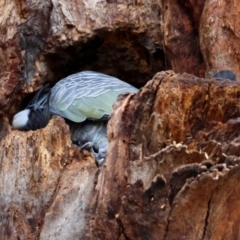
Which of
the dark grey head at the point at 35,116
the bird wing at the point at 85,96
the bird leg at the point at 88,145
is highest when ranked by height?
the bird wing at the point at 85,96

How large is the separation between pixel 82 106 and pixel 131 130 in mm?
533

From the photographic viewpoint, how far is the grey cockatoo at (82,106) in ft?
A: 5.37

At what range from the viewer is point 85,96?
1.71m

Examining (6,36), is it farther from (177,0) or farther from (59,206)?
(59,206)

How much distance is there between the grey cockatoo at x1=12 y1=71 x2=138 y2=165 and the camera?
164cm

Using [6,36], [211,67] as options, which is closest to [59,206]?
[211,67]

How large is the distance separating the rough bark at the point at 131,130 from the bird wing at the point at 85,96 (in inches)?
6.6

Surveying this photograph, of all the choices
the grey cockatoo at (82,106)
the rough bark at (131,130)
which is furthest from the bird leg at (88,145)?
the rough bark at (131,130)

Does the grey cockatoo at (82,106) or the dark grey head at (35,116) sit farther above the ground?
the grey cockatoo at (82,106)

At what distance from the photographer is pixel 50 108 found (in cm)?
177

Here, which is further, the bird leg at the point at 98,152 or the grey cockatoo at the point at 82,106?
the grey cockatoo at the point at 82,106

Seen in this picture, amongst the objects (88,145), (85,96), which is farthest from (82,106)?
(88,145)

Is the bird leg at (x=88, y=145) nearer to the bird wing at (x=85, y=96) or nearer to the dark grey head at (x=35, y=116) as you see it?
the bird wing at (x=85, y=96)

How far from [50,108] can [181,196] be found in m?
0.84
